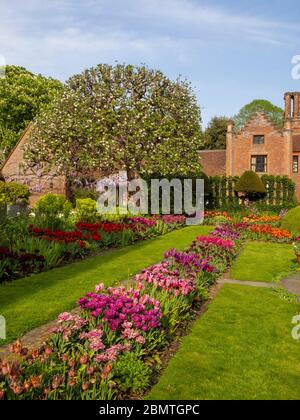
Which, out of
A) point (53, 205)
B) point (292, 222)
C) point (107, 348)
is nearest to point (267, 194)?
point (292, 222)

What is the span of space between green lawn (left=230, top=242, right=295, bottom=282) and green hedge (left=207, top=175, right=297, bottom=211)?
14465 mm

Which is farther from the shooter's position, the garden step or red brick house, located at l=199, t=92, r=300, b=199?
red brick house, located at l=199, t=92, r=300, b=199

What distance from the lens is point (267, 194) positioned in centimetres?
3027

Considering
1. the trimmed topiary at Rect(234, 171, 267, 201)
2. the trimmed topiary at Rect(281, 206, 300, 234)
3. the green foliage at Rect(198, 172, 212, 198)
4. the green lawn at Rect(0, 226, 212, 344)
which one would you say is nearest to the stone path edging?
the green lawn at Rect(0, 226, 212, 344)

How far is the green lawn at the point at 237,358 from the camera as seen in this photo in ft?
14.7

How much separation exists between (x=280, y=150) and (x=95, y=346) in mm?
34988

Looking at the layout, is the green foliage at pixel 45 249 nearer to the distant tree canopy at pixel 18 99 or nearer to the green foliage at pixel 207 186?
the green foliage at pixel 207 186

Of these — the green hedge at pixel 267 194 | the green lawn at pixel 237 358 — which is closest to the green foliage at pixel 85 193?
the green hedge at pixel 267 194

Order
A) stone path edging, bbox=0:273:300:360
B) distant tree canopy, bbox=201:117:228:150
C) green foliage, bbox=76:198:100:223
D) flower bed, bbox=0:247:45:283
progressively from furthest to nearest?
distant tree canopy, bbox=201:117:228:150
green foliage, bbox=76:198:100:223
flower bed, bbox=0:247:45:283
stone path edging, bbox=0:273:300:360

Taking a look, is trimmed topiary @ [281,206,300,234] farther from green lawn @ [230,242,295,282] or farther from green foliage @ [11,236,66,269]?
green foliage @ [11,236,66,269]

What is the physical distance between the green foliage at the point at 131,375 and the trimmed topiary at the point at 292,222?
14823mm

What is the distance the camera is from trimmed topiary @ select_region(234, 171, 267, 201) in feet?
97.0

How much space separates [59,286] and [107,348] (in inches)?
151

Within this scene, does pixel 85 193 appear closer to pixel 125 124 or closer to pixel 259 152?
pixel 125 124
